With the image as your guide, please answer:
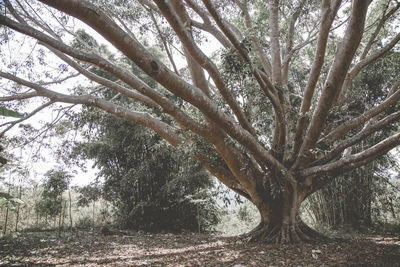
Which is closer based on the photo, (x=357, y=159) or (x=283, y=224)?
(x=357, y=159)

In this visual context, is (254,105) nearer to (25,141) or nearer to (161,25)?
(161,25)

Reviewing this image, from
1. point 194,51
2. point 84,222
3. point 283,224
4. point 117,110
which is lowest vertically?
point 84,222

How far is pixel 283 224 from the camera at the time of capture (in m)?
4.96

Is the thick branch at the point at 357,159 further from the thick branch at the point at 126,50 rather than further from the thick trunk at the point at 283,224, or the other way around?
the thick branch at the point at 126,50

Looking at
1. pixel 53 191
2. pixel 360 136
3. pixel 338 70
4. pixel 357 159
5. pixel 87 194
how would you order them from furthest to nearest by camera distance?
pixel 87 194 < pixel 53 191 < pixel 360 136 < pixel 357 159 < pixel 338 70

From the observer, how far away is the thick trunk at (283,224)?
4801 millimetres

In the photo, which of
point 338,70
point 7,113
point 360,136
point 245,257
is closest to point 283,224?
point 245,257

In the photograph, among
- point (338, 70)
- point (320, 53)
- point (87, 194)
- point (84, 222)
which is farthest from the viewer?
point (84, 222)

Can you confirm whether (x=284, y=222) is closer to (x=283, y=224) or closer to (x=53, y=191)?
(x=283, y=224)

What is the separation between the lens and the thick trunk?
4801 mm

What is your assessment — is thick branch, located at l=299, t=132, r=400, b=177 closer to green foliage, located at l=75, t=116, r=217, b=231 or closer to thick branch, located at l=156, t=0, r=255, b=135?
thick branch, located at l=156, t=0, r=255, b=135

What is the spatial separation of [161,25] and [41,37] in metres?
4.14

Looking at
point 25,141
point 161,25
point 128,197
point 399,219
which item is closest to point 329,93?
point 161,25

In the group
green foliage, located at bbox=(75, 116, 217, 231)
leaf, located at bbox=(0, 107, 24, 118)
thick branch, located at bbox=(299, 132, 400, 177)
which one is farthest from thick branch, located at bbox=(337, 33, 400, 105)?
leaf, located at bbox=(0, 107, 24, 118)
